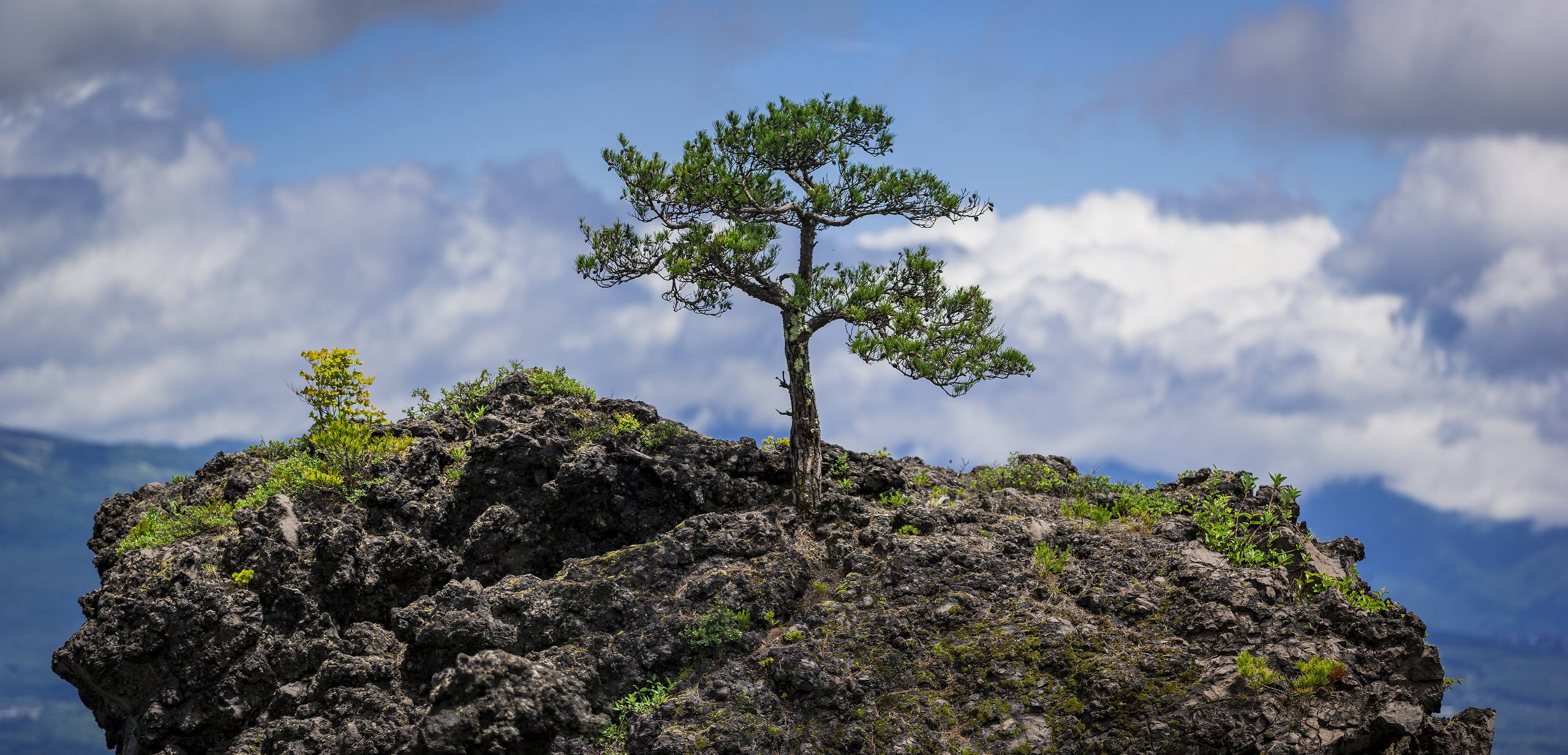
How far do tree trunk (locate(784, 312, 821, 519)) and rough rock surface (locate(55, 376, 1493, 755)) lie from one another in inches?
18.8

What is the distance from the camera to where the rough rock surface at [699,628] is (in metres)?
17.6

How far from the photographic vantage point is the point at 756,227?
22047mm

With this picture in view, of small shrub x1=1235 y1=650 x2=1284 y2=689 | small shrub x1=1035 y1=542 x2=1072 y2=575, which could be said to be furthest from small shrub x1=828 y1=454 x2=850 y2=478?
small shrub x1=1235 y1=650 x2=1284 y2=689

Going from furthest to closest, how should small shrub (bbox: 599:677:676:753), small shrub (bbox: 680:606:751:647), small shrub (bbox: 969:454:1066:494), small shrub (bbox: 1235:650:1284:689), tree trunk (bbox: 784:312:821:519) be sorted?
small shrub (bbox: 969:454:1066:494), tree trunk (bbox: 784:312:821:519), small shrub (bbox: 680:606:751:647), small shrub (bbox: 599:677:676:753), small shrub (bbox: 1235:650:1284:689)

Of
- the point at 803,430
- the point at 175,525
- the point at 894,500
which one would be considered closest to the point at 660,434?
the point at 803,430

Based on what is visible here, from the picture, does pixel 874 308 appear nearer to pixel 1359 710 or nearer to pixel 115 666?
pixel 1359 710

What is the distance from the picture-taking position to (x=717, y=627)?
19203mm

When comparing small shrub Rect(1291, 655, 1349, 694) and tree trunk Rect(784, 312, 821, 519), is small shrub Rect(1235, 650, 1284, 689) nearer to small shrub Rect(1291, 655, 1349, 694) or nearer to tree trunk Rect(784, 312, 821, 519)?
small shrub Rect(1291, 655, 1349, 694)

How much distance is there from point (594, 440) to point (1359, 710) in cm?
1449

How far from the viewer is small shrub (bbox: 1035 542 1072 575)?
20281 millimetres

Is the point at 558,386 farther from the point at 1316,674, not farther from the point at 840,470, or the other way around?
the point at 1316,674

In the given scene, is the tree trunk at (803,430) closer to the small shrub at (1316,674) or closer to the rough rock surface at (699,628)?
the rough rock surface at (699,628)

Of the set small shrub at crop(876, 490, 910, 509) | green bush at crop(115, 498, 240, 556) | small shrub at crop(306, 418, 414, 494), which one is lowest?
green bush at crop(115, 498, 240, 556)

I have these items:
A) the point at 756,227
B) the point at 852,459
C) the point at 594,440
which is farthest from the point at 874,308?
the point at 594,440
